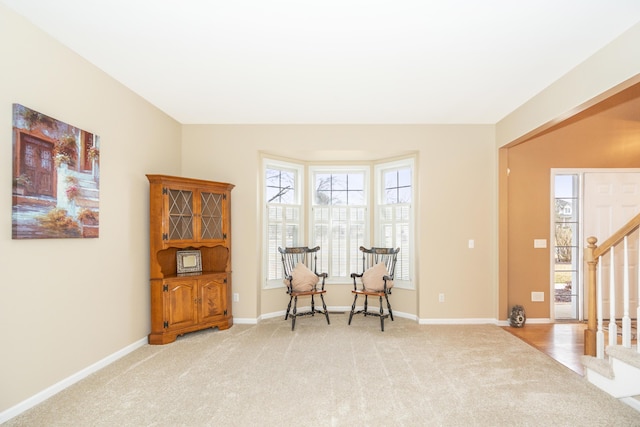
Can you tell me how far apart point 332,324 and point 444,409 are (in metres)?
2.24

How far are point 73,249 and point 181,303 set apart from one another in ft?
4.55

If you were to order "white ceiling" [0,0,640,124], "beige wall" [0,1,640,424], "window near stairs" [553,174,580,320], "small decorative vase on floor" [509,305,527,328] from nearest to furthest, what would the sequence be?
"white ceiling" [0,0,640,124], "beige wall" [0,1,640,424], "small decorative vase on floor" [509,305,527,328], "window near stairs" [553,174,580,320]

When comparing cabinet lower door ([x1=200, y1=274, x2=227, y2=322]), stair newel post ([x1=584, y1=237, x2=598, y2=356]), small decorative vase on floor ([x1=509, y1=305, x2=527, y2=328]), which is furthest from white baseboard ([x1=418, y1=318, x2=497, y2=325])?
cabinet lower door ([x1=200, y1=274, x2=227, y2=322])

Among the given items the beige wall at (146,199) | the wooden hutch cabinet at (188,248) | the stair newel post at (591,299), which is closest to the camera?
the beige wall at (146,199)

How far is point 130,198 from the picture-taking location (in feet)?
11.9

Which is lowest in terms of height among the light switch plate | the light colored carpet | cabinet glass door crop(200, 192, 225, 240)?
the light colored carpet

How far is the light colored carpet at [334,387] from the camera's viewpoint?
2.34 meters

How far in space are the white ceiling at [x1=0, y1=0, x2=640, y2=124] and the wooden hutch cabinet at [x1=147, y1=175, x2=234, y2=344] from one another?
1.03 m

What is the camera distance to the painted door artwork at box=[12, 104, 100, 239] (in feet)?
7.63

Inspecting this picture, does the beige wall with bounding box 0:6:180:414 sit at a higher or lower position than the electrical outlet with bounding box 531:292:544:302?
higher

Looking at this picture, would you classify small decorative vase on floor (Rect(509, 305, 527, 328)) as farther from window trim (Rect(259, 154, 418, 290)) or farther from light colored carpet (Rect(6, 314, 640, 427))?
window trim (Rect(259, 154, 418, 290))

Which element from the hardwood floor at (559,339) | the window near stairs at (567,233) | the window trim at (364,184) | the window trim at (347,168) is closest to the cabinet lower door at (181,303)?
the window trim at (347,168)

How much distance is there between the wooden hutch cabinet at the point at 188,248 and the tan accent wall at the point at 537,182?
356 centimetres

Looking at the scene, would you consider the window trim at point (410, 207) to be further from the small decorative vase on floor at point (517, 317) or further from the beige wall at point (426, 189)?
the small decorative vase on floor at point (517, 317)
